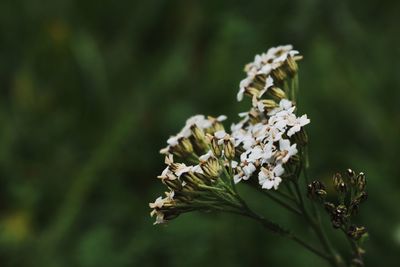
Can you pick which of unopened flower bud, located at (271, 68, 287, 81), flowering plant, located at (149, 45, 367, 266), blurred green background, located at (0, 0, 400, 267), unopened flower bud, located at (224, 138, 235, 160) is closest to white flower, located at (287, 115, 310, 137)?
flowering plant, located at (149, 45, 367, 266)

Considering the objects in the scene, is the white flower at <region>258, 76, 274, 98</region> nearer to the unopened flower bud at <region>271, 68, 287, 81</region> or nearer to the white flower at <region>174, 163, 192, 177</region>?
the unopened flower bud at <region>271, 68, 287, 81</region>

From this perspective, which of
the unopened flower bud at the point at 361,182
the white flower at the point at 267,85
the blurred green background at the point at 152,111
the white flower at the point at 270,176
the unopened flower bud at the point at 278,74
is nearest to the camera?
the white flower at the point at 270,176

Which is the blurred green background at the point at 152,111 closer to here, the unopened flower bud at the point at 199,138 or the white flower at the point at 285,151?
the unopened flower bud at the point at 199,138

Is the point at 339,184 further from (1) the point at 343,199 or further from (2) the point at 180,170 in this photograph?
(2) the point at 180,170

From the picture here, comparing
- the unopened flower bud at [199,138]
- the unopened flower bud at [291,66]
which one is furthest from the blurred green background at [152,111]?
the unopened flower bud at [291,66]

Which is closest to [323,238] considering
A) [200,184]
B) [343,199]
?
[343,199]

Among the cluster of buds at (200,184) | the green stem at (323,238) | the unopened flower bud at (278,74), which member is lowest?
the green stem at (323,238)
